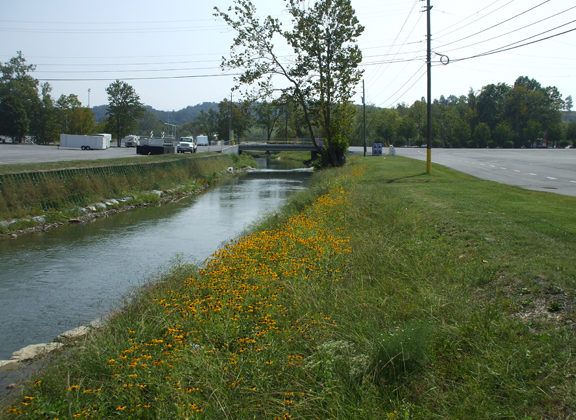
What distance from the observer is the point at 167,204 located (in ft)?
110

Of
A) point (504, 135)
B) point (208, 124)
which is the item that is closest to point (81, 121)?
point (208, 124)

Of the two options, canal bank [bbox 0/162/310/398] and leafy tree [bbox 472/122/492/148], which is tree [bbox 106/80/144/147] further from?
canal bank [bbox 0/162/310/398]

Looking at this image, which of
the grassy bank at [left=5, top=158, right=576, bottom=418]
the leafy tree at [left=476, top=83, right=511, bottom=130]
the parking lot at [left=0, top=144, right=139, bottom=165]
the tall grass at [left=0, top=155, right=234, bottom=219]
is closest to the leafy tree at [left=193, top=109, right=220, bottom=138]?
the leafy tree at [left=476, top=83, right=511, bottom=130]

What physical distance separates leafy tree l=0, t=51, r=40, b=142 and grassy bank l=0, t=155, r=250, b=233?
2565 inches

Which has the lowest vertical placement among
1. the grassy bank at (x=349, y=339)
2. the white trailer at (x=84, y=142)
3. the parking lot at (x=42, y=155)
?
the grassy bank at (x=349, y=339)

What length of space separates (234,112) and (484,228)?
114914 mm

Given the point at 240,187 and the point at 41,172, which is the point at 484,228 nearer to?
the point at 41,172

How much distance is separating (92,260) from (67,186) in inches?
472

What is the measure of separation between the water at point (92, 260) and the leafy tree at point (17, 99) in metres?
75.5

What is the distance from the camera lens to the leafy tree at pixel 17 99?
312 feet

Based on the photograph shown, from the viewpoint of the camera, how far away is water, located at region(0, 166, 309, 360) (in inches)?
432

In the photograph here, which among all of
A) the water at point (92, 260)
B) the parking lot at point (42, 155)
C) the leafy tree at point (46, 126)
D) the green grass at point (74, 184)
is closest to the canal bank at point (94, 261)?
the water at point (92, 260)

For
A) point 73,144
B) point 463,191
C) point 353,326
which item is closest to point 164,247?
point 463,191

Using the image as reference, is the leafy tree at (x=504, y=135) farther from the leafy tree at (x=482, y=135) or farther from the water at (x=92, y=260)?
the water at (x=92, y=260)
